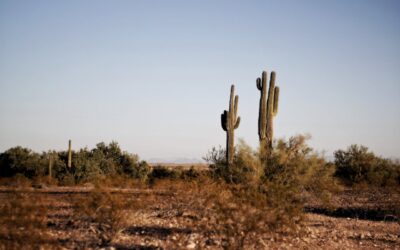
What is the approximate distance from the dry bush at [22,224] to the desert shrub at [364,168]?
2117 cm

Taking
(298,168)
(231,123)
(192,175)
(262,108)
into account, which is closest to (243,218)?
(298,168)

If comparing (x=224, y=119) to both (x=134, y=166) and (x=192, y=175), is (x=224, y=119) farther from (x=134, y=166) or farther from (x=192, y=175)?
(x=134, y=166)

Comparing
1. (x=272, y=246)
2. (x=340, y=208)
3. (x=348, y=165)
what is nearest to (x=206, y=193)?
(x=272, y=246)

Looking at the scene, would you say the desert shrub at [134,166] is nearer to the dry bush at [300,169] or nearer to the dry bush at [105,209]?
the dry bush at [300,169]

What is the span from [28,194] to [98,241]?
1537 millimetres

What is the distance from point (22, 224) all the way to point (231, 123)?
12.1 metres

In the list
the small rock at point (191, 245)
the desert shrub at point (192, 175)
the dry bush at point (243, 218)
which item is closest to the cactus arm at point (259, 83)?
the desert shrub at point (192, 175)

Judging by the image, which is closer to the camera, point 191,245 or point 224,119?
point 191,245

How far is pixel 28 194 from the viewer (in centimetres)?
739

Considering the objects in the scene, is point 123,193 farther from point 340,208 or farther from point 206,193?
point 340,208

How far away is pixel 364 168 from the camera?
25.7 m

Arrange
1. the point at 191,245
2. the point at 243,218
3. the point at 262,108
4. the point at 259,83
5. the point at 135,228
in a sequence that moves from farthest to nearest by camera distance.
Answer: the point at 259,83
the point at 262,108
the point at 135,228
the point at 191,245
the point at 243,218

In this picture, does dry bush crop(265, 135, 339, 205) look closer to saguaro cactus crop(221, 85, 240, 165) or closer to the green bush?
saguaro cactus crop(221, 85, 240, 165)

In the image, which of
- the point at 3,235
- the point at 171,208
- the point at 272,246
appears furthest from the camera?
A: the point at 171,208
